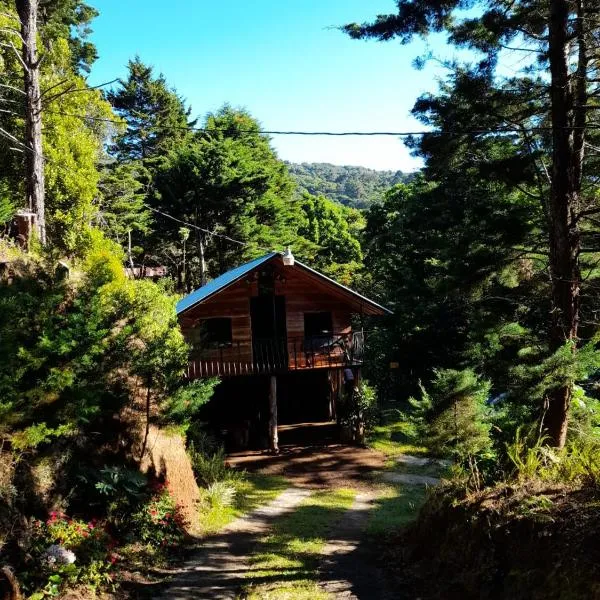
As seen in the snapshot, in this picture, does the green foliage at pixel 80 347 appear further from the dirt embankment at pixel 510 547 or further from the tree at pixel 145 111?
the tree at pixel 145 111

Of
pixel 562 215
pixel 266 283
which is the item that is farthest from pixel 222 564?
pixel 266 283

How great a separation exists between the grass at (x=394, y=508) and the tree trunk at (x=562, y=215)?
427cm

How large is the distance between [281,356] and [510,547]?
1239 cm

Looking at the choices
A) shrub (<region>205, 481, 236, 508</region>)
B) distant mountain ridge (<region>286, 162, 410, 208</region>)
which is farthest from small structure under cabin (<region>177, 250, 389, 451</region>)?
distant mountain ridge (<region>286, 162, 410, 208</region>)

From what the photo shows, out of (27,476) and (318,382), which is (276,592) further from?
(318,382)

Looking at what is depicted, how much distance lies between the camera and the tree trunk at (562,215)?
681 cm

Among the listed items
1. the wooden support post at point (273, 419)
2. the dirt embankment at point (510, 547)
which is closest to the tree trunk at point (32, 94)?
the wooden support post at point (273, 419)

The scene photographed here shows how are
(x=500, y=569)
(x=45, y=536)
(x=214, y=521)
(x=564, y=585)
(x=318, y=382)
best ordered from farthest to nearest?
1. (x=318, y=382)
2. (x=214, y=521)
3. (x=45, y=536)
4. (x=500, y=569)
5. (x=564, y=585)

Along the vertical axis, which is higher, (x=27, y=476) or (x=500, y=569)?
(x=27, y=476)

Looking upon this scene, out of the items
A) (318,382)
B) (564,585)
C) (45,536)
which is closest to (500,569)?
(564,585)

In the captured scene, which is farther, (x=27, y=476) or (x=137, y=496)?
(x=137, y=496)

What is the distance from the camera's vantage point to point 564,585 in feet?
14.0

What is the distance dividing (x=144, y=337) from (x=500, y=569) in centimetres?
669

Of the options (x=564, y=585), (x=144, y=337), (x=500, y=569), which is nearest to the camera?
(x=564, y=585)
